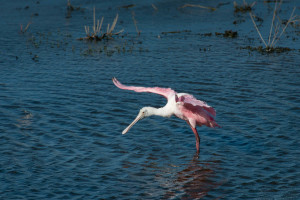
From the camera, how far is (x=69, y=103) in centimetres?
1313

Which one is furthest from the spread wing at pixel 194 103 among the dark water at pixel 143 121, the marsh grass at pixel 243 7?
the marsh grass at pixel 243 7

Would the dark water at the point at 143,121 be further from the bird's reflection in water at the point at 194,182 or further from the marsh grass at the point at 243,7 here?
the marsh grass at the point at 243,7

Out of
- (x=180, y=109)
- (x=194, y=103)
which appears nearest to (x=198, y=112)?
(x=180, y=109)

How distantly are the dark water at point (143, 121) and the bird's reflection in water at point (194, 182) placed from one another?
0.02 meters

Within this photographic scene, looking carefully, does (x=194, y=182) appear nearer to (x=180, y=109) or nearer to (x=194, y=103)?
(x=194, y=103)

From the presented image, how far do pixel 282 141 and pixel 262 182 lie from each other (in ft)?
6.30

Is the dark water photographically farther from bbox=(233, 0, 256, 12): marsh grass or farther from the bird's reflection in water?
bbox=(233, 0, 256, 12): marsh grass

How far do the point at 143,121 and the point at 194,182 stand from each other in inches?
128

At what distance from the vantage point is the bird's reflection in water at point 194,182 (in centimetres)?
841

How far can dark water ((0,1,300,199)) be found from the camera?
8.74 metres

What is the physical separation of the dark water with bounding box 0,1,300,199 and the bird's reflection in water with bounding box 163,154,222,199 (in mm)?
17

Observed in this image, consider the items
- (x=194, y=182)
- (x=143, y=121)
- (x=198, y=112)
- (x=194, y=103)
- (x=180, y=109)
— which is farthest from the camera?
(x=143, y=121)

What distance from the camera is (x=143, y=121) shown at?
11.9 metres

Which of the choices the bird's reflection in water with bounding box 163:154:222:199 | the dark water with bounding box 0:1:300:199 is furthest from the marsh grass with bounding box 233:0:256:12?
the bird's reflection in water with bounding box 163:154:222:199
